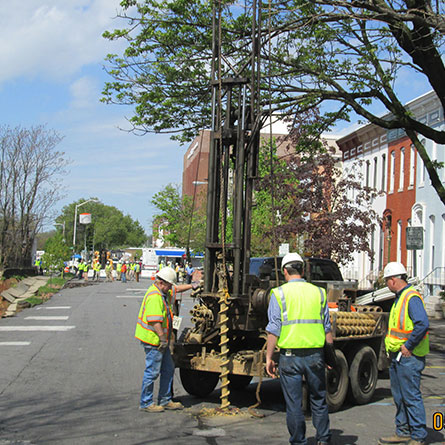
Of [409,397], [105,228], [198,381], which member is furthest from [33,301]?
[105,228]

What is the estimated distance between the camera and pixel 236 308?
825cm

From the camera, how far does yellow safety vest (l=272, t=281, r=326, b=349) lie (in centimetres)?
597

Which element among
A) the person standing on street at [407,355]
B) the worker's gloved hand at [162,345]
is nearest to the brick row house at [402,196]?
the worker's gloved hand at [162,345]

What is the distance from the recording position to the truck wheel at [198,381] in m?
8.82

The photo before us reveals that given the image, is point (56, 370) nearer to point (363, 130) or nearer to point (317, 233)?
point (317, 233)

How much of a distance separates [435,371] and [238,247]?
565 cm

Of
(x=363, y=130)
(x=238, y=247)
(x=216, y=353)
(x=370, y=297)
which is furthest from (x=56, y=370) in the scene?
(x=363, y=130)

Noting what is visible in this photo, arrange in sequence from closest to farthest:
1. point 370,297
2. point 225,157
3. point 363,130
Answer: point 225,157, point 370,297, point 363,130

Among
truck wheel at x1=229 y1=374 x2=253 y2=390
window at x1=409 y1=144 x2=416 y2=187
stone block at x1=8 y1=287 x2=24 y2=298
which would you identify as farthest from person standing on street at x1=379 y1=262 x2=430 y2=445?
window at x1=409 y1=144 x2=416 y2=187

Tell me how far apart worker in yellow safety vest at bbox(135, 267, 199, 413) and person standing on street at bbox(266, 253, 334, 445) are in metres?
2.19

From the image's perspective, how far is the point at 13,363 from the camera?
11.7 m

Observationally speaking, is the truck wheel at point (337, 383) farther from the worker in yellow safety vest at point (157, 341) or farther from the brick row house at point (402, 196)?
the brick row house at point (402, 196)

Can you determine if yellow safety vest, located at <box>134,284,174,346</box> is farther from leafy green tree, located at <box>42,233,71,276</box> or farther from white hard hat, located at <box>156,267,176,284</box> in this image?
leafy green tree, located at <box>42,233,71,276</box>

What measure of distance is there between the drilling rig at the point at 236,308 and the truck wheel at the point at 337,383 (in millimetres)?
13
